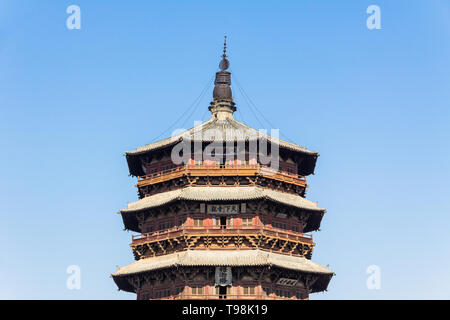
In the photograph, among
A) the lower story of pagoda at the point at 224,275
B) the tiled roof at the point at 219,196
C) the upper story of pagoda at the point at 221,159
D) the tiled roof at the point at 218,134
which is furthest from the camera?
the tiled roof at the point at 218,134

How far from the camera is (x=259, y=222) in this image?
181ft

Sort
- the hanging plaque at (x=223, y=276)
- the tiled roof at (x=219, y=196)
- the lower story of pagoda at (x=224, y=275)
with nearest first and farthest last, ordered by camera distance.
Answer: the lower story of pagoda at (x=224, y=275) < the hanging plaque at (x=223, y=276) < the tiled roof at (x=219, y=196)

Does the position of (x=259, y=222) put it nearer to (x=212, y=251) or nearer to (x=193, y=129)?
(x=212, y=251)

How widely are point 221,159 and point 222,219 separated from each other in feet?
15.9

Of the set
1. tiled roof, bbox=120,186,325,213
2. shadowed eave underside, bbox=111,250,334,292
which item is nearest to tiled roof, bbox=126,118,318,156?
tiled roof, bbox=120,186,325,213

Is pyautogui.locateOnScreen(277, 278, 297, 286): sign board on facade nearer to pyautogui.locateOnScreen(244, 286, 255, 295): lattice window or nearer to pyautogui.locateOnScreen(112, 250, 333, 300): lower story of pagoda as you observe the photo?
pyautogui.locateOnScreen(112, 250, 333, 300): lower story of pagoda

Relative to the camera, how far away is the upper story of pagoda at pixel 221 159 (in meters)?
56.6

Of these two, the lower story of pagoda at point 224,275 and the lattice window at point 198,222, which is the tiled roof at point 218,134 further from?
the lower story of pagoda at point 224,275

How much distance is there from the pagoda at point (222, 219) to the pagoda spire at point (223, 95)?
3829 millimetres

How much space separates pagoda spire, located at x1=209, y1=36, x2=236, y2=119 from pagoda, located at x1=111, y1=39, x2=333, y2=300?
3.83m

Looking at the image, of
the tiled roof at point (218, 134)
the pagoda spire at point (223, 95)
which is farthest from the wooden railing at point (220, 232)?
the pagoda spire at point (223, 95)

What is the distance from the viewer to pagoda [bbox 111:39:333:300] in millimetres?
52750
